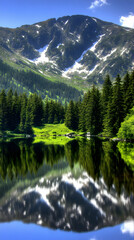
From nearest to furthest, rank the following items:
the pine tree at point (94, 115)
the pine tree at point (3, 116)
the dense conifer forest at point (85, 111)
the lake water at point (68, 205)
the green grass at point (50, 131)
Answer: the lake water at point (68, 205) < the dense conifer forest at point (85, 111) < the pine tree at point (94, 115) < the green grass at point (50, 131) < the pine tree at point (3, 116)

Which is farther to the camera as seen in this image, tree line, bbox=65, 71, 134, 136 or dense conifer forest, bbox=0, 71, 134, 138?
dense conifer forest, bbox=0, 71, 134, 138

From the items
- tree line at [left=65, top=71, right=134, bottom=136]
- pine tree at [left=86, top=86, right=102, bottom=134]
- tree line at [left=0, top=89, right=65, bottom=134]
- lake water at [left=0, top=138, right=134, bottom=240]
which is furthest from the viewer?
tree line at [left=0, top=89, right=65, bottom=134]

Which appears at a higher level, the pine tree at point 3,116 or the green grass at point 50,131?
the pine tree at point 3,116

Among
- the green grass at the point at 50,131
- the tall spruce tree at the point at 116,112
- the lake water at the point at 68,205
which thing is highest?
the tall spruce tree at the point at 116,112

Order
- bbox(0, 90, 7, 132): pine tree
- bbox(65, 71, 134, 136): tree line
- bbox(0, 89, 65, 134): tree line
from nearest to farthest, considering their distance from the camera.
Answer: bbox(65, 71, 134, 136): tree line < bbox(0, 90, 7, 132): pine tree < bbox(0, 89, 65, 134): tree line

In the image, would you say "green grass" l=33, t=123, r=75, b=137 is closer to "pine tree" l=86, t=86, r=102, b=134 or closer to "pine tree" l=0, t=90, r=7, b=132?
"pine tree" l=0, t=90, r=7, b=132

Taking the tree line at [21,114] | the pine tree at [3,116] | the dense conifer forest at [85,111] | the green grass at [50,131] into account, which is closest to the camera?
the dense conifer forest at [85,111]

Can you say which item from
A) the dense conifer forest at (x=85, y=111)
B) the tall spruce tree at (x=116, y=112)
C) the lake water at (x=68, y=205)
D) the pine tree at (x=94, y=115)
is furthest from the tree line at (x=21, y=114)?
the lake water at (x=68, y=205)

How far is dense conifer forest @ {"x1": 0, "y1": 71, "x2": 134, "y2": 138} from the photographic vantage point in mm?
59156

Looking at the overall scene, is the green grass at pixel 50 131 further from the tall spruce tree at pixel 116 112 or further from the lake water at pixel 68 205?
the lake water at pixel 68 205

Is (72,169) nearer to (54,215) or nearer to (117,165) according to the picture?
(117,165)

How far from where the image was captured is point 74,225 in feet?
32.0

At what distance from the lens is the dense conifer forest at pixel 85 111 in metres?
59.2

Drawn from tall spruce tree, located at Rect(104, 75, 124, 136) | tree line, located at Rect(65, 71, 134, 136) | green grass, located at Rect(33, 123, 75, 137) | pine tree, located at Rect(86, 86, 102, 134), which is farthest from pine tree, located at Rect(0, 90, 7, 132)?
tall spruce tree, located at Rect(104, 75, 124, 136)
